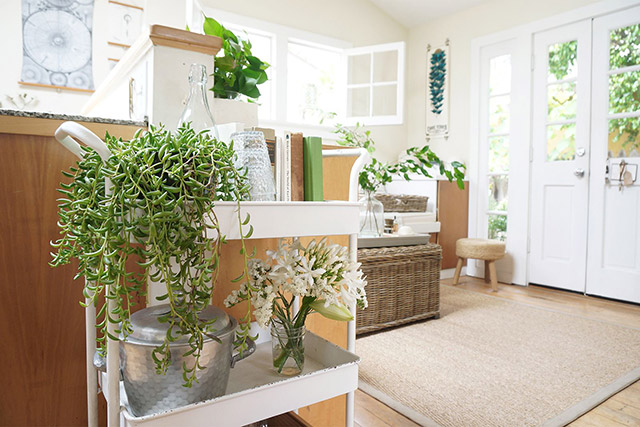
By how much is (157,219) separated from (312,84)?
3986 millimetres

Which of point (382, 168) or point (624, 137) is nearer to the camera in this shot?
point (382, 168)

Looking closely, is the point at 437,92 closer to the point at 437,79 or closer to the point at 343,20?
the point at 437,79

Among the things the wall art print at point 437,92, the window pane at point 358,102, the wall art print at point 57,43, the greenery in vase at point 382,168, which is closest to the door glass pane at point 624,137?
the greenery in vase at point 382,168

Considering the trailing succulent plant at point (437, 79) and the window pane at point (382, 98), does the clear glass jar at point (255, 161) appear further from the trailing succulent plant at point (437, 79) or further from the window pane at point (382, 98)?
the trailing succulent plant at point (437, 79)

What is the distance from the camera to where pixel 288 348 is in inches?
34.8

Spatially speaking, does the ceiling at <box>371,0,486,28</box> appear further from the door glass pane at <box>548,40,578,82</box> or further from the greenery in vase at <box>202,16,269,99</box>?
the greenery in vase at <box>202,16,269,99</box>

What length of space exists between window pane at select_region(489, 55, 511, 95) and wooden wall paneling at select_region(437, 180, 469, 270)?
0.94 m

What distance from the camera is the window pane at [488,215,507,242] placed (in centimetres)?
402

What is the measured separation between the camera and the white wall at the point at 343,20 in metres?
3.88

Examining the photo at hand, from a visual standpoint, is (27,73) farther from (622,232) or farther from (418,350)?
(622,232)

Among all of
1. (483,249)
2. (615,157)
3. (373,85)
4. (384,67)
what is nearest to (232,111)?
(483,249)

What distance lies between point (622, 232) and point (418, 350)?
2.12 m

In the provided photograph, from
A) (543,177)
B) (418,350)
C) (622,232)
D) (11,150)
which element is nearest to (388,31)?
(543,177)

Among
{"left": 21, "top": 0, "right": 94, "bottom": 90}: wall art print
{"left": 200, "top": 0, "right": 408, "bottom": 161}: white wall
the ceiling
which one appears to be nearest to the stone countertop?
{"left": 21, "top": 0, "right": 94, "bottom": 90}: wall art print
